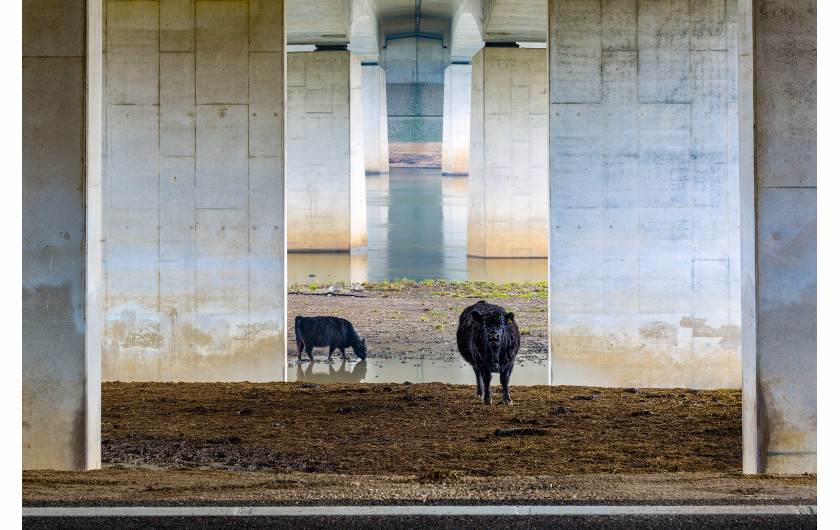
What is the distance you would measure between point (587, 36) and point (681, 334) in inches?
197

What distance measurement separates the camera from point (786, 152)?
28.8 ft

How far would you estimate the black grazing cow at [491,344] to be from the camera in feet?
38.5

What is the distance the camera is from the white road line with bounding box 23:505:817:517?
6.62 meters

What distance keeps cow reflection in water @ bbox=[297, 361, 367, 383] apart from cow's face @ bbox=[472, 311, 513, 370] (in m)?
4.28

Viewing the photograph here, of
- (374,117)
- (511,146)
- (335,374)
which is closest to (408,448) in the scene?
(335,374)

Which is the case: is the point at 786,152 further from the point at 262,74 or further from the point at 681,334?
the point at 262,74

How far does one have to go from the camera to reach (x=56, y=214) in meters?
8.77

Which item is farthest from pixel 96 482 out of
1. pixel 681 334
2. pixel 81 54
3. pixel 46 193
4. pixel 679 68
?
pixel 679 68

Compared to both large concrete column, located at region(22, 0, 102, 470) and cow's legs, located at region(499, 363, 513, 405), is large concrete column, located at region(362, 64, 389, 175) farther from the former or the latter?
large concrete column, located at region(22, 0, 102, 470)

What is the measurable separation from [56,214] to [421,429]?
469cm

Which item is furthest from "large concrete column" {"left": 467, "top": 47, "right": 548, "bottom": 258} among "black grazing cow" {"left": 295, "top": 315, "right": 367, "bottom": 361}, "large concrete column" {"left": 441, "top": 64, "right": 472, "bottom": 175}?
"large concrete column" {"left": 441, "top": 64, "right": 472, "bottom": 175}

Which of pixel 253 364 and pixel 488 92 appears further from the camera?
pixel 488 92

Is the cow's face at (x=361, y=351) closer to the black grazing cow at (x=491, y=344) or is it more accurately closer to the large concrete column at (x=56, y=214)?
the black grazing cow at (x=491, y=344)

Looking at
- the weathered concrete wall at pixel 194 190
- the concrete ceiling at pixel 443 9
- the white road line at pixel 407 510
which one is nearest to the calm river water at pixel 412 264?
the weathered concrete wall at pixel 194 190
